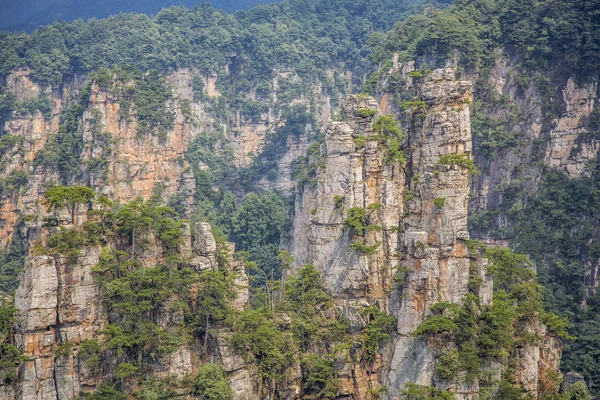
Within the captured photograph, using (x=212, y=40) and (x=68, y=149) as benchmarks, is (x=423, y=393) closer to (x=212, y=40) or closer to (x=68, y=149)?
(x=68, y=149)

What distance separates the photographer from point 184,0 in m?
109

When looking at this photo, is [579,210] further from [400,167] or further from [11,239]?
[11,239]

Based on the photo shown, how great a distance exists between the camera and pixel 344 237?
50281 millimetres

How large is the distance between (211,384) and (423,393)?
7.56 meters

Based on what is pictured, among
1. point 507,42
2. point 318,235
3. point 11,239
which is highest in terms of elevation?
Answer: point 507,42

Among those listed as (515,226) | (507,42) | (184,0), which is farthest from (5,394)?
(184,0)

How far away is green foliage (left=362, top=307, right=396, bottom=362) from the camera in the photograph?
47.8 meters

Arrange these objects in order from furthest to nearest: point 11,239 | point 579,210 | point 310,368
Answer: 1. point 11,239
2. point 579,210
3. point 310,368

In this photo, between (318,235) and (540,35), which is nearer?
(318,235)

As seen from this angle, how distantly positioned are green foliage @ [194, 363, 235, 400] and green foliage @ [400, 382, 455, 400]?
6296mm

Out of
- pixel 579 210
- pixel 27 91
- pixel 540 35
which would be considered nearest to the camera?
pixel 579 210

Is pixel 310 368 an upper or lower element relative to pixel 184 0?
lower

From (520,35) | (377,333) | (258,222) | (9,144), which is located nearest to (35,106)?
(9,144)

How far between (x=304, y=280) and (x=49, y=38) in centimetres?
4772
